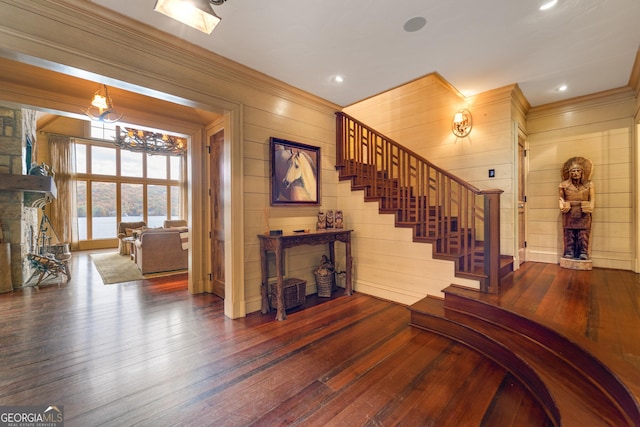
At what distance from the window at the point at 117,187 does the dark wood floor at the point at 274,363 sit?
6.43m

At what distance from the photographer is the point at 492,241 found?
9.68ft

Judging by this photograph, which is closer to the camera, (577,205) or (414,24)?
(414,24)

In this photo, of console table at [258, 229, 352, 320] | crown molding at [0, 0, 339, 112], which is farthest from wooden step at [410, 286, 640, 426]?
crown molding at [0, 0, 339, 112]

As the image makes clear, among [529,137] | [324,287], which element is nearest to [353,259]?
[324,287]

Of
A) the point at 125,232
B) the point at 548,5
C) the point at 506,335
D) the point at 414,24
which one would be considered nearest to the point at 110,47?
the point at 414,24

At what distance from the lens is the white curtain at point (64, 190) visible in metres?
7.99

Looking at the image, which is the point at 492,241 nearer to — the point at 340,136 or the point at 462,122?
the point at 462,122

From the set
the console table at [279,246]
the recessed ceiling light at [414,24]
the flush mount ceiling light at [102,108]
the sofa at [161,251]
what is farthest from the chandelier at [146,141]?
the recessed ceiling light at [414,24]

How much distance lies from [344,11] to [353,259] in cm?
323

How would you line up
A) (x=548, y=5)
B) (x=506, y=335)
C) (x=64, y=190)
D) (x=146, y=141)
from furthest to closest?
(x=64, y=190)
(x=146, y=141)
(x=506, y=335)
(x=548, y=5)

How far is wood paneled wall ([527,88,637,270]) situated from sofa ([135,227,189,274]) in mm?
6938

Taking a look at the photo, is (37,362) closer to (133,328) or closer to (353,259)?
(133,328)

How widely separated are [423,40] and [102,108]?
3.77 m

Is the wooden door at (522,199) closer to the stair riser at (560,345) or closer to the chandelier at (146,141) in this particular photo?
the stair riser at (560,345)
